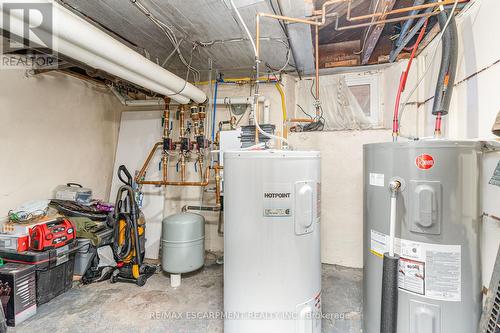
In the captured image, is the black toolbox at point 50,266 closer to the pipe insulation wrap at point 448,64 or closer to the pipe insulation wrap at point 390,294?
the pipe insulation wrap at point 390,294

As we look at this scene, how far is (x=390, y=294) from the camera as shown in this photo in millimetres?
1311

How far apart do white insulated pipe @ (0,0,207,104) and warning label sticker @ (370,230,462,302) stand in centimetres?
212

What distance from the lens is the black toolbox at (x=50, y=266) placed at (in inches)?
81.0

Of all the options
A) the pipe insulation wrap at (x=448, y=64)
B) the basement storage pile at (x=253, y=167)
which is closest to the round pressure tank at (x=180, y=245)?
the basement storage pile at (x=253, y=167)

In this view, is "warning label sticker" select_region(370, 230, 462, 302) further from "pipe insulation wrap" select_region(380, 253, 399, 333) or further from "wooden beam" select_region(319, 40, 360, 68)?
"wooden beam" select_region(319, 40, 360, 68)

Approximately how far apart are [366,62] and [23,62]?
3.58 m

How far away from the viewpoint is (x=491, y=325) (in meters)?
1.11

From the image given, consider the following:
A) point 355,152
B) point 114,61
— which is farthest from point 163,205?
point 355,152

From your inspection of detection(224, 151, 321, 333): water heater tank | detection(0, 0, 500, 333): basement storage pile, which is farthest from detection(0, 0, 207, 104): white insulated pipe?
detection(224, 151, 321, 333): water heater tank

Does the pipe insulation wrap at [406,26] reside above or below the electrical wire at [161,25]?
above

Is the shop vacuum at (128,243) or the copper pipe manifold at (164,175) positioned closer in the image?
the shop vacuum at (128,243)

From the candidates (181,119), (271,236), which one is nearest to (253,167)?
(271,236)

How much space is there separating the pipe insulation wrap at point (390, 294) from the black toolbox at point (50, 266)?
2518mm

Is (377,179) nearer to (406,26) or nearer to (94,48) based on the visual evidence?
(406,26)
